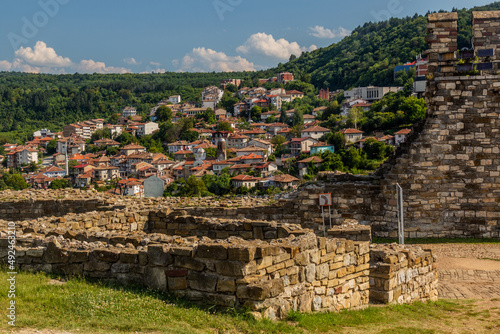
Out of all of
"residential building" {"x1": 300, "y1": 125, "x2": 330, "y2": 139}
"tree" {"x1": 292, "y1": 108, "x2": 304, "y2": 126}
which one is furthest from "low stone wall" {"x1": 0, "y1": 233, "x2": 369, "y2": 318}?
"tree" {"x1": 292, "y1": 108, "x2": 304, "y2": 126}

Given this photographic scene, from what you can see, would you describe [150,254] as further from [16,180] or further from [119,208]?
[16,180]

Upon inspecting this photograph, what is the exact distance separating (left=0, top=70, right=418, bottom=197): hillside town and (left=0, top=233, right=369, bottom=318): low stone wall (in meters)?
49.9

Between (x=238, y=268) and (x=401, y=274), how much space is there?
385 centimetres

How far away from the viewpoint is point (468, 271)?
35.1ft

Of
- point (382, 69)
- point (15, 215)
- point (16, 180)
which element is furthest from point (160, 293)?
point (382, 69)

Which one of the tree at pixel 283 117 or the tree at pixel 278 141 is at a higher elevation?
the tree at pixel 283 117

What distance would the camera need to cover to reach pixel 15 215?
47.3 feet

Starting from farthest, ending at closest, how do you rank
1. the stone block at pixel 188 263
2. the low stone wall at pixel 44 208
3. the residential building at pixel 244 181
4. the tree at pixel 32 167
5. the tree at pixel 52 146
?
1. the tree at pixel 52 146
2. the tree at pixel 32 167
3. the residential building at pixel 244 181
4. the low stone wall at pixel 44 208
5. the stone block at pixel 188 263

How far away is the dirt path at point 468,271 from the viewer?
9.50m

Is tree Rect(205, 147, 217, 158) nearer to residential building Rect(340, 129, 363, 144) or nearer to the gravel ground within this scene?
residential building Rect(340, 129, 363, 144)

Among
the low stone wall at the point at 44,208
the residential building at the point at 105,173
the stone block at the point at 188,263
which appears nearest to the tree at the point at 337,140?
the residential building at the point at 105,173

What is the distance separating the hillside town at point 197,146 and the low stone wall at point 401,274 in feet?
157

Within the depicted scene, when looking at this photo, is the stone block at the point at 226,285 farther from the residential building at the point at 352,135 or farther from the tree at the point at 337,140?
the tree at the point at 337,140

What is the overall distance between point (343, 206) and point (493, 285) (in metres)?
4.75
